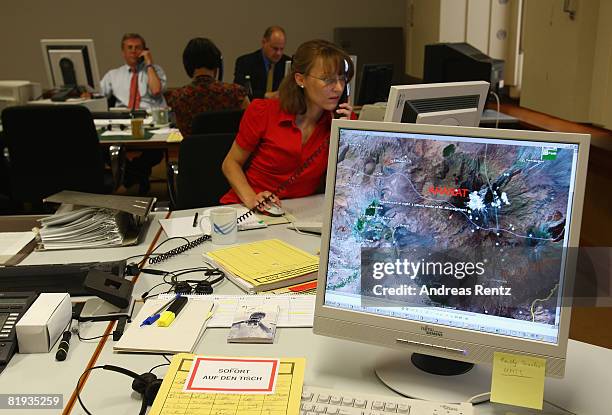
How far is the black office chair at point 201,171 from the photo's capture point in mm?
2527

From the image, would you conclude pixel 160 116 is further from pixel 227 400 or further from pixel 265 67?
pixel 227 400

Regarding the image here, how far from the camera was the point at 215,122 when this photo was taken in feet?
9.90

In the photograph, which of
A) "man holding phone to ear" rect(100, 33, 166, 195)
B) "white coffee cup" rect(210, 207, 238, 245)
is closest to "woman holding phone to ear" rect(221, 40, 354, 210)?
"white coffee cup" rect(210, 207, 238, 245)

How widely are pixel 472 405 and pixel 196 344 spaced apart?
588 millimetres

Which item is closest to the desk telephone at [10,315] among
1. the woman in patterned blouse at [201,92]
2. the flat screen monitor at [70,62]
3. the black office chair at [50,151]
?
the black office chair at [50,151]

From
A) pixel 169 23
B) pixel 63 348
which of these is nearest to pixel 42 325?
pixel 63 348

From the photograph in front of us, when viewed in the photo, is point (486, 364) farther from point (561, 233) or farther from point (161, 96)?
point (161, 96)

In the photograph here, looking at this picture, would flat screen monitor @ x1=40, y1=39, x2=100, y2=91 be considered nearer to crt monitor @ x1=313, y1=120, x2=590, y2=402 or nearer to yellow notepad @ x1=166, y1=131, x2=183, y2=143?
yellow notepad @ x1=166, y1=131, x2=183, y2=143

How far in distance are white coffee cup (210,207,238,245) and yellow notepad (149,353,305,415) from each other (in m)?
0.78

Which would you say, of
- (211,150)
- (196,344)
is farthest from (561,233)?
(211,150)

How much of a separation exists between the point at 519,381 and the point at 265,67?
492cm

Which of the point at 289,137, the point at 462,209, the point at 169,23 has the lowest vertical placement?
the point at 289,137

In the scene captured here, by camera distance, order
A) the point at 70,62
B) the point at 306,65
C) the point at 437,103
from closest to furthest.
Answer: the point at 437,103
the point at 306,65
the point at 70,62

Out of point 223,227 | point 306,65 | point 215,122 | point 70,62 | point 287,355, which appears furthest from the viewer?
point 70,62
